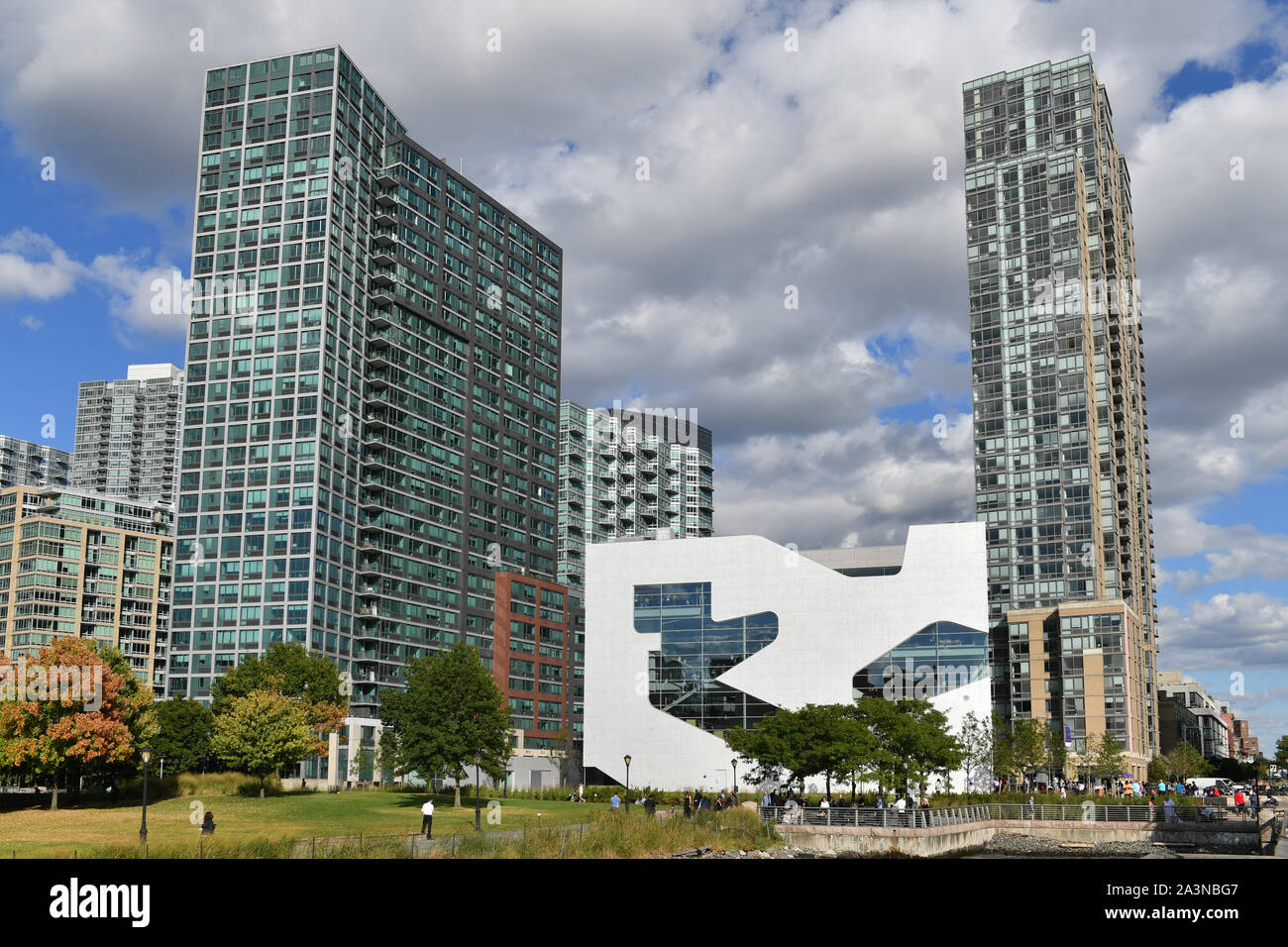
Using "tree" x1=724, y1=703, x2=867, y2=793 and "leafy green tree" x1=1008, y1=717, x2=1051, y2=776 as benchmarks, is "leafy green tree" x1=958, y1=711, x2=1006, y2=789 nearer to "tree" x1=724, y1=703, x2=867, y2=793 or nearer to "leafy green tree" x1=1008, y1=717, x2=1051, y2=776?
"leafy green tree" x1=1008, y1=717, x2=1051, y2=776

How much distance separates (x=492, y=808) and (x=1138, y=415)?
482 feet

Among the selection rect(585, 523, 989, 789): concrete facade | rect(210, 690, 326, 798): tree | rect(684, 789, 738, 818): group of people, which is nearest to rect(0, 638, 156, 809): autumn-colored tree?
rect(210, 690, 326, 798): tree

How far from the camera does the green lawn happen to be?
54.3 metres

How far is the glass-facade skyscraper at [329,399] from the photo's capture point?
5226 inches

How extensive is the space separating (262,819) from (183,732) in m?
34.1

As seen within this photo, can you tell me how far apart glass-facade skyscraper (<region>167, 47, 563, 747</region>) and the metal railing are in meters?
80.3

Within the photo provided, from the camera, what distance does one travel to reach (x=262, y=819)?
67125mm

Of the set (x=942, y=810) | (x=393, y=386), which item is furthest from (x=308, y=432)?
(x=942, y=810)

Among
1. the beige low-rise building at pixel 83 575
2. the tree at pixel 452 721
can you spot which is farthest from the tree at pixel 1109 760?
the beige low-rise building at pixel 83 575

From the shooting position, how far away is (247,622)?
12988cm

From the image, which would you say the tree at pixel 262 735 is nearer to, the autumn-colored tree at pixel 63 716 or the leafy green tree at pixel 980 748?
the autumn-colored tree at pixel 63 716

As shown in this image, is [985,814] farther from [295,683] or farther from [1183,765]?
[1183,765]

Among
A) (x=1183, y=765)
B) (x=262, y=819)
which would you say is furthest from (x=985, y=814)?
(x=1183, y=765)
